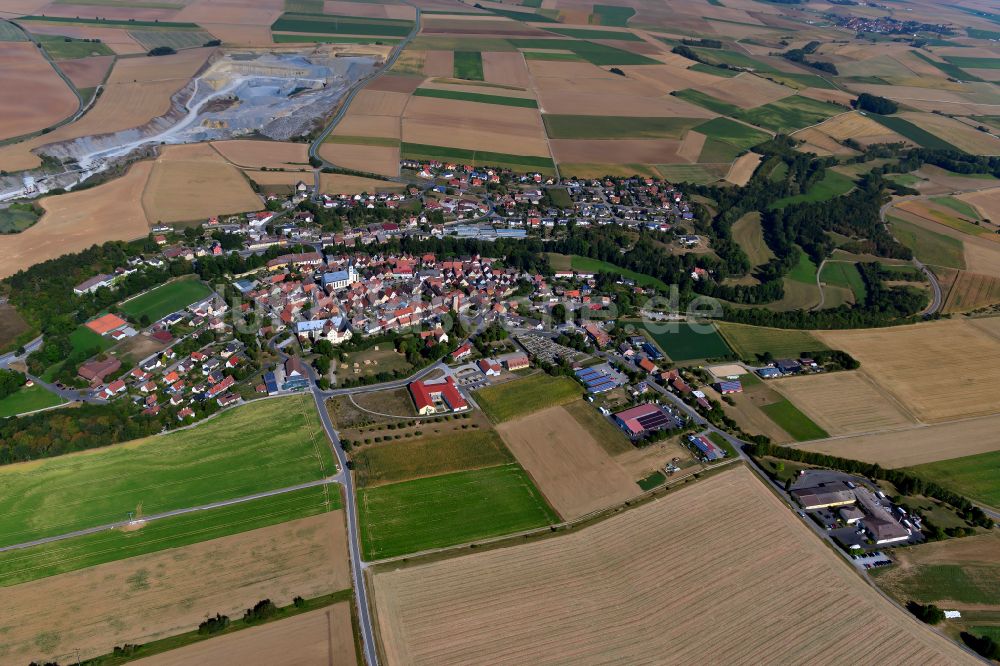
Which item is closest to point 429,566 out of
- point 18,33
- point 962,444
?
point 962,444

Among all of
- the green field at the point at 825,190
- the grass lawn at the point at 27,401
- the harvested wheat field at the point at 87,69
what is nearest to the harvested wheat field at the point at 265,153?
the harvested wheat field at the point at 87,69

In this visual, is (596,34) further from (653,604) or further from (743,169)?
(653,604)

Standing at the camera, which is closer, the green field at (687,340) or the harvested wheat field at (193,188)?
the green field at (687,340)

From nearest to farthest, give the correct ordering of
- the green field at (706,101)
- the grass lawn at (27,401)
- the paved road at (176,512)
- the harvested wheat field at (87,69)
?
the paved road at (176,512), the grass lawn at (27,401), the harvested wheat field at (87,69), the green field at (706,101)

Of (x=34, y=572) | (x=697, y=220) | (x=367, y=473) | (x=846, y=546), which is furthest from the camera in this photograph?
(x=697, y=220)

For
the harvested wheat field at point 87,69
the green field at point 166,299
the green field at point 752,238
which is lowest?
the green field at point 166,299

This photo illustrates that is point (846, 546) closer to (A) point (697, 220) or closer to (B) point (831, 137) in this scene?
(A) point (697, 220)

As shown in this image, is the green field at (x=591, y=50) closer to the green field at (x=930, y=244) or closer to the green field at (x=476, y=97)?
the green field at (x=476, y=97)
